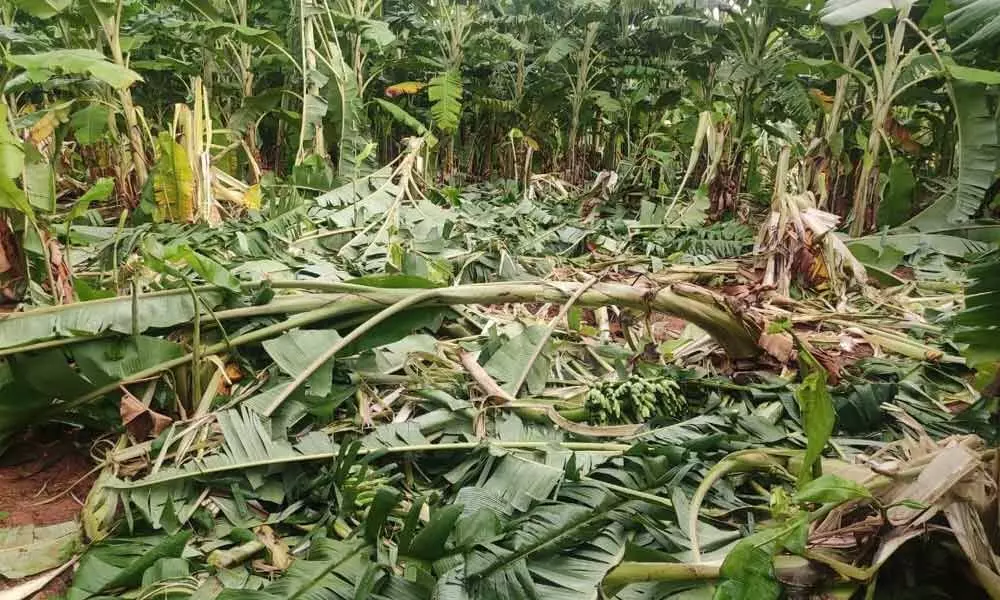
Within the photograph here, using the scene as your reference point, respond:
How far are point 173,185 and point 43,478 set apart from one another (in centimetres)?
319

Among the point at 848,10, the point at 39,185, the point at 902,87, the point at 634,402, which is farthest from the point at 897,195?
the point at 39,185

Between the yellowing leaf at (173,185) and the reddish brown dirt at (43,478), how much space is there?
2.89m

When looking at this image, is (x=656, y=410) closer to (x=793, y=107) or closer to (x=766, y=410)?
(x=766, y=410)

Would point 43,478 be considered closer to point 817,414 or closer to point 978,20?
point 817,414

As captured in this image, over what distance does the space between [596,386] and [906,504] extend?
132 centimetres

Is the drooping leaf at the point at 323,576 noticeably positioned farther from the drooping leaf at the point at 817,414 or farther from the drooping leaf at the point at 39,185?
the drooping leaf at the point at 39,185

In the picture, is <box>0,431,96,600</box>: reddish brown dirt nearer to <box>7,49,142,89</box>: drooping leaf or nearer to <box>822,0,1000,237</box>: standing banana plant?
<box>7,49,142,89</box>: drooping leaf

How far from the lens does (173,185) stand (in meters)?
4.74

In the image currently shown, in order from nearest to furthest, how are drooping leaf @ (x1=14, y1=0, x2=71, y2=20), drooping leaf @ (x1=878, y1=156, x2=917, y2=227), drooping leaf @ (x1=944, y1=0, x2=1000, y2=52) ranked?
drooping leaf @ (x1=944, y1=0, x2=1000, y2=52) → drooping leaf @ (x1=14, y1=0, x2=71, y2=20) → drooping leaf @ (x1=878, y1=156, x2=917, y2=227)

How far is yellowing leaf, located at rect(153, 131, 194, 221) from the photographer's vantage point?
466cm

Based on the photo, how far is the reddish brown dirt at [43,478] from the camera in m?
1.91

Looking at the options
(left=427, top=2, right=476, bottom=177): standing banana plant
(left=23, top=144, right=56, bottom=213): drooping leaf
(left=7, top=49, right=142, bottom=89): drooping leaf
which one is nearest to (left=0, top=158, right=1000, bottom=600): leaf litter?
(left=23, top=144, right=56, bottom=213): drooping leaf

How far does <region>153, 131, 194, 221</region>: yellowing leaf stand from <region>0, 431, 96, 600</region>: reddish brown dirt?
289 cm

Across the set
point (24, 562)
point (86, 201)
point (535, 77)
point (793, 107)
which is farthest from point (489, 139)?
point (24, 562)
